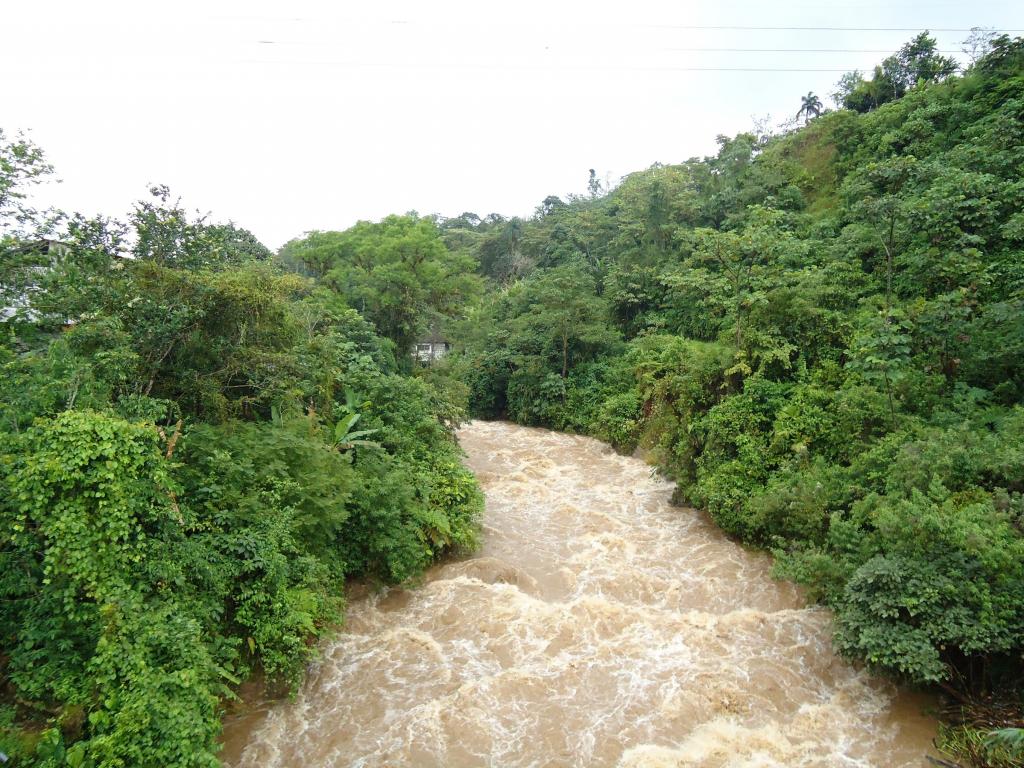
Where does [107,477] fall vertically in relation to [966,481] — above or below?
above

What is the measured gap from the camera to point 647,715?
246 inches

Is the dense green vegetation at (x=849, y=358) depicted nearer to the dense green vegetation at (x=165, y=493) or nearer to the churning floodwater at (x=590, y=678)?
the churning floodwater at (x=590, y=678)

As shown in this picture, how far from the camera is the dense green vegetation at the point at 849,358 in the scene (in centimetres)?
623

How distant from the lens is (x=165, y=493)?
531cm

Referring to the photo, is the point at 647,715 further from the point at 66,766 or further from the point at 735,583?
the point at 66,766

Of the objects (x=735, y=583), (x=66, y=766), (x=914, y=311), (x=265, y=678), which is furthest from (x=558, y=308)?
(x=66, y=766)

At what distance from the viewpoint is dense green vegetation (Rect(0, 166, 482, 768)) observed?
4.52 m

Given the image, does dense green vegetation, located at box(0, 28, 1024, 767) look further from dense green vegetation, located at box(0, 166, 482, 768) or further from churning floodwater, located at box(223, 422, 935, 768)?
churning floodwater, located at box(223, 422, 935, 768)

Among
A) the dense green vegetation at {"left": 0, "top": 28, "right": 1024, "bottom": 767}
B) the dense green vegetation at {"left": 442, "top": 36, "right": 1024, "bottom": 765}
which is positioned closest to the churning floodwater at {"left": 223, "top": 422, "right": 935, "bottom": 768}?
the dense green vegetation at {"left": 0, "top": 28, "right": 1024, "bottom": 767}

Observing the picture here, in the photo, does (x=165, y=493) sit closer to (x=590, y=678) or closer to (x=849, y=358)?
(x=590, y=678)

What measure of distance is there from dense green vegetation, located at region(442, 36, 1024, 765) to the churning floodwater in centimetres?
84

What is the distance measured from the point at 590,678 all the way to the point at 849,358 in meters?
9.04

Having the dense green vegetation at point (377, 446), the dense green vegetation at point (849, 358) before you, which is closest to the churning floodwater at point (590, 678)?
the dense green vegetation at point (377, 446)

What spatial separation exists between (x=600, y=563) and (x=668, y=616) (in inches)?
75.4
